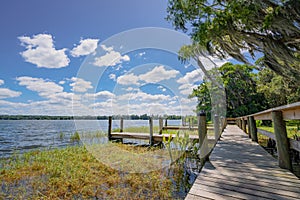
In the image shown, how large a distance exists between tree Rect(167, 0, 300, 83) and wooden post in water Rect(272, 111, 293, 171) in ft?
9.50

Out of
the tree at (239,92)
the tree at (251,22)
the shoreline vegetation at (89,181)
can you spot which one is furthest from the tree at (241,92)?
the shoreline vegetation at (89,181)

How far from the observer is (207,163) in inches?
106

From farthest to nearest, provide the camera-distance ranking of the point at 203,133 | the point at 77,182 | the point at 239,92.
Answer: the point at 239,92, the point at 77,182, the point at 203,133

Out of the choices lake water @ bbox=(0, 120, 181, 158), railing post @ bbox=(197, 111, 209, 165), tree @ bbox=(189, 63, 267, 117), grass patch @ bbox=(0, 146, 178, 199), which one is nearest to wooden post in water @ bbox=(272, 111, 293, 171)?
railing post @ bbox=(197, 111, 209, 165)

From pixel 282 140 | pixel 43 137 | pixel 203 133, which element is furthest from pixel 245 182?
pixel 43 137

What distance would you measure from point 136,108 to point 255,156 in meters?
7.40

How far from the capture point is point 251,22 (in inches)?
180

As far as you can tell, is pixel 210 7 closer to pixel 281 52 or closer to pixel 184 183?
pixel 281 52

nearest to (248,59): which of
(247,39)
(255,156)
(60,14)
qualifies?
(247,39)

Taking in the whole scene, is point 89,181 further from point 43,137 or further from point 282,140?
point 43,137

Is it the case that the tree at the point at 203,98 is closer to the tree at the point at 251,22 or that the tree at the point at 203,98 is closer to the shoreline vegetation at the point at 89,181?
the tree at the point at 251,22

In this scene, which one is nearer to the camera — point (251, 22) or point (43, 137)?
point (251, 22)

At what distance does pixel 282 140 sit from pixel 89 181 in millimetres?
3437

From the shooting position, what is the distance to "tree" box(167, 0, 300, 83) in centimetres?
415
